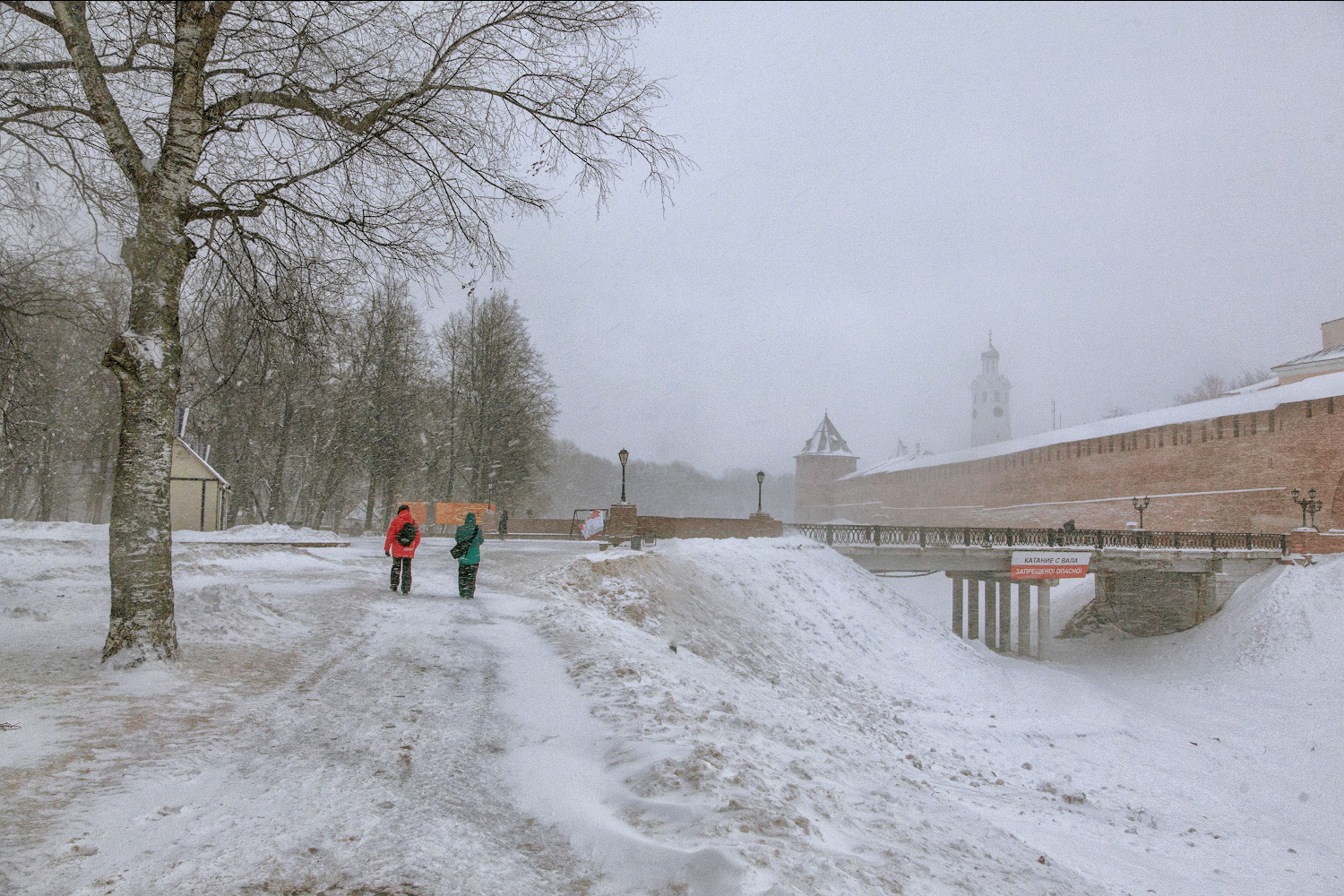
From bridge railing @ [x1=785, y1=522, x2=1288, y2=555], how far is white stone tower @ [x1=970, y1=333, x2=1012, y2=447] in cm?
9066

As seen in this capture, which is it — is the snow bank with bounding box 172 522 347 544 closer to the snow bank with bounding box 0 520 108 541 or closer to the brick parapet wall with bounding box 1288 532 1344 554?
the snow bank with bounding box 0 520 108 541

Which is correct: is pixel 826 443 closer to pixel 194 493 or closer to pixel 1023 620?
pixel 1023 620

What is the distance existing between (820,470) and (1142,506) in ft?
136

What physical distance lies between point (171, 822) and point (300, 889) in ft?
3.19

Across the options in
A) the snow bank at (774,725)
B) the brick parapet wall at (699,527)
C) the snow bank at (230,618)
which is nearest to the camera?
the snow bank at (774,725)

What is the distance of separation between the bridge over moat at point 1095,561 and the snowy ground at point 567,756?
29.3 feet

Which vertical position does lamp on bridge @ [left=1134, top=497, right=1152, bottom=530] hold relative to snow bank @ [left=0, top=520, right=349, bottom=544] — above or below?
above

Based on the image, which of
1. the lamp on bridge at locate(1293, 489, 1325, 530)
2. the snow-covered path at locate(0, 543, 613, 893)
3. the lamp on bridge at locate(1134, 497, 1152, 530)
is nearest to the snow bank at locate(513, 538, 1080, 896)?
the snow-covered path at locate(0, 543, 613, 893)

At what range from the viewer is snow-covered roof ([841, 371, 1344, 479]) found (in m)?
31.3

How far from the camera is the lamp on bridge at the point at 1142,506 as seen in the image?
3503 cm

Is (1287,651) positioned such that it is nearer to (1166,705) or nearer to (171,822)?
(1166,705)

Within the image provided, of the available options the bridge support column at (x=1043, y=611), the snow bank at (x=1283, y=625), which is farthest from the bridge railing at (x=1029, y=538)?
the bridge support column at (x=1043, y=611)

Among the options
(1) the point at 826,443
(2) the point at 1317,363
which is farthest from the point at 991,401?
(2) the point at 1317,363

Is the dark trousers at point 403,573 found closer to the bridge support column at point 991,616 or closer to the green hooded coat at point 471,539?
the green hooded coat at point 471,539
